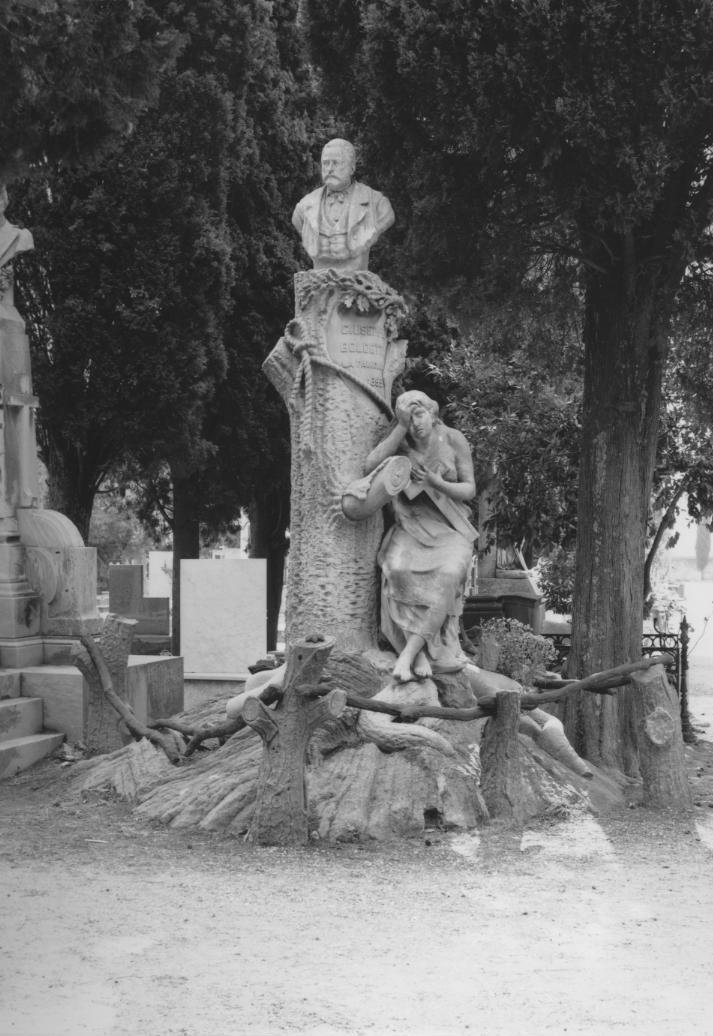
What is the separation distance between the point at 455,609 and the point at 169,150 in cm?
1118

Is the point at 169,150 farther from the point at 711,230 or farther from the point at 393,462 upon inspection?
the point at 393,462

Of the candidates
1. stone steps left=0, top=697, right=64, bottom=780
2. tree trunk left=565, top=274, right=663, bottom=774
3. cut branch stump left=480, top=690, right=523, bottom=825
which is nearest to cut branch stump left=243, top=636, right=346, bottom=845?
cut branch stump left=480, top=690, right=523, bottom=825

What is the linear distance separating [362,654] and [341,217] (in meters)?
3.28

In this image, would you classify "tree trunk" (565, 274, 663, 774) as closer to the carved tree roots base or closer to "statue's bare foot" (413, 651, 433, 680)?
the carved tree roots base

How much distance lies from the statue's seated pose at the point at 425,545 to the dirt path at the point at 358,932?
1562 mm

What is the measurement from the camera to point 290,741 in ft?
25.2

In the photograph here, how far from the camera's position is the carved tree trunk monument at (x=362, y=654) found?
787cm

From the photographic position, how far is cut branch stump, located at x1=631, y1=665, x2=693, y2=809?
8.74 meters

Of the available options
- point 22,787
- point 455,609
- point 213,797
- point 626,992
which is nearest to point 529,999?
point 626,992

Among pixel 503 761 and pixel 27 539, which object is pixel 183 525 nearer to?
pixel 27 539

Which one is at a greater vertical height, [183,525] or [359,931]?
[183,525]

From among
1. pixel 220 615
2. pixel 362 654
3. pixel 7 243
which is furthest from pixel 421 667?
pixel 7 243

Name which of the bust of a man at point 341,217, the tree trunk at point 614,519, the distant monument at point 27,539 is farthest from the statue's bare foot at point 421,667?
the distant monument at point 27,539

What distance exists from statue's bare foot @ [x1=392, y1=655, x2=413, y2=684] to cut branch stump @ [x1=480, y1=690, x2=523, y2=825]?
2.74ft
